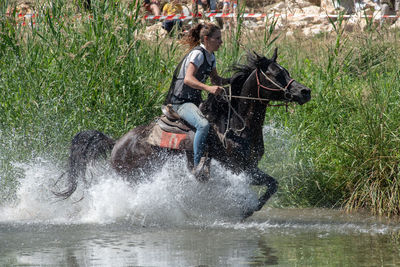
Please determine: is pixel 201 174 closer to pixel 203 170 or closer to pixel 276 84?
pixel 203 170

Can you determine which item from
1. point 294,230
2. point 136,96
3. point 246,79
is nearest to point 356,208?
point 294,230

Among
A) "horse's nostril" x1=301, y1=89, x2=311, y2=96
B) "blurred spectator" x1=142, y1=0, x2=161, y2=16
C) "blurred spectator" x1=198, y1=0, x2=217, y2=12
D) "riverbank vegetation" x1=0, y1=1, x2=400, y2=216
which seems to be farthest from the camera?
"blurred spectator" x1=142, y1=0, x2=161, y2=16

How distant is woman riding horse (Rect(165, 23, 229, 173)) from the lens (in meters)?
7.54

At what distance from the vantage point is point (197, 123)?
24.8 ft

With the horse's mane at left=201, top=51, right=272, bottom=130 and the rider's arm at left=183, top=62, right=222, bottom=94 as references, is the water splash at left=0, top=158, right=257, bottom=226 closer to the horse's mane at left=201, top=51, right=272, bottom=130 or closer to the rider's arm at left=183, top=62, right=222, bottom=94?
the horse's mane at left=201, top=51, right=272, bottom=130

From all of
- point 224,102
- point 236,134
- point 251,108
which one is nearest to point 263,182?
point 236,134

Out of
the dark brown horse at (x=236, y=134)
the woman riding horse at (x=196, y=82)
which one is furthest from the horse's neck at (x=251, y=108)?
the woman riding horse at (x=196, y=82)

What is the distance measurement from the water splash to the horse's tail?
16 centimetres

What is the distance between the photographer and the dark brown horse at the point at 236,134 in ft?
24.9

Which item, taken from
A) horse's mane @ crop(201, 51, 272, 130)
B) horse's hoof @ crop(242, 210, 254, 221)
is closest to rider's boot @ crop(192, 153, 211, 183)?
horse's mane @ crop(201, 51, 272, 130)

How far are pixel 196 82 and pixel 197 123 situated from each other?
47 centimetres

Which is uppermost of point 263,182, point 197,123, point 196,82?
point 196,82

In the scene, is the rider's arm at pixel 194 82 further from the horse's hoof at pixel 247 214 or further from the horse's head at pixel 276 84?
the horse's hoof at pixel 247 214

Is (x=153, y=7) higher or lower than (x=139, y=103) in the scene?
higher
